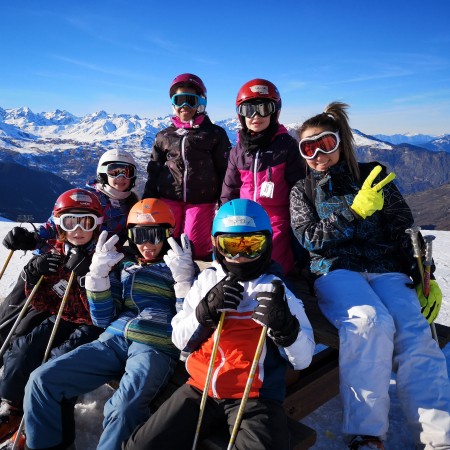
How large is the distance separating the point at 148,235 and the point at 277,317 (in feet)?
5.18

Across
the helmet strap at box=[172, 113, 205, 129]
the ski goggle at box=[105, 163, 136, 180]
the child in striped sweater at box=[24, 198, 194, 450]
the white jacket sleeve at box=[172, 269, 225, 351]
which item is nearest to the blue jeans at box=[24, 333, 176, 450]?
the child in striped sweater at box=[24, 198, 194, 450]

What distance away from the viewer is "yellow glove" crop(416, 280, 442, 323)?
307 centimetres

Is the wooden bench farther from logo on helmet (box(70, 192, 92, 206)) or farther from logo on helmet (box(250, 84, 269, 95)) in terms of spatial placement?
logo on helmet (box(250, 84, 269, 95))

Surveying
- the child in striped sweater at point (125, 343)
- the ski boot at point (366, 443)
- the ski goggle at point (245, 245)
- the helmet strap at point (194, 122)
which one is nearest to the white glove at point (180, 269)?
the child in striped sweater at point (125, 343)

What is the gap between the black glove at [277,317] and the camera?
2316 millimetres

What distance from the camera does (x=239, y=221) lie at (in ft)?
9.04

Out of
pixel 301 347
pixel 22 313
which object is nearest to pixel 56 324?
pixel 22 313

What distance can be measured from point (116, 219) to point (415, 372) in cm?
340

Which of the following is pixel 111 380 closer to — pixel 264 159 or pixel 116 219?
pixel 116 219

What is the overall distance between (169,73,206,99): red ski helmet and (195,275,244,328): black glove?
2.99m

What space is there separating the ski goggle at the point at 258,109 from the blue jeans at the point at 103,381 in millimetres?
2516

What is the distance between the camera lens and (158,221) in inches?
139

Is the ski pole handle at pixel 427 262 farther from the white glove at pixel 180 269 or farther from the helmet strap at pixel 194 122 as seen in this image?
the helmet strap at pixel 194 122

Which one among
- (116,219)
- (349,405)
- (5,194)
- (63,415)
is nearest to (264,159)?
(116,219)
